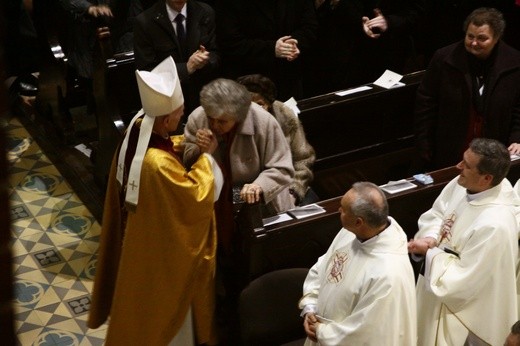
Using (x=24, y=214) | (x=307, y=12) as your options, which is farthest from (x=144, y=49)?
(x=24, y=214)

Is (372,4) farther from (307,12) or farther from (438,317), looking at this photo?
(438,317)

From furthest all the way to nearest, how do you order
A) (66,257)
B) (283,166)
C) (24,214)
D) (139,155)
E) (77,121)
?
1. (77,121)
2. (24,214)
3. (66,257)
4. (283,166)
5. (139,155)

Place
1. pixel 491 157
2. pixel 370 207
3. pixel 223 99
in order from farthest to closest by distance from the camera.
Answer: pixel 223 99
pixel 491 157
pixel 370 207

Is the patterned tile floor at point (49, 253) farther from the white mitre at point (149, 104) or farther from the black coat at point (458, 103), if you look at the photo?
the black coat at point (458, 103)

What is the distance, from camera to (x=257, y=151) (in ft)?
14.1

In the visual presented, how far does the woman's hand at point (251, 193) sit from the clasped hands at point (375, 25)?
239 centimetres

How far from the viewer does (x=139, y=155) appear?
3834 millimetres

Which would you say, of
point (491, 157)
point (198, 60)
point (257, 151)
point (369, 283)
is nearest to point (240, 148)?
point (257, 151)

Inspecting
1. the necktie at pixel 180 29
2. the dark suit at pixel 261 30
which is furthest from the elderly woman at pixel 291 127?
the dark suit at pixel 261 30

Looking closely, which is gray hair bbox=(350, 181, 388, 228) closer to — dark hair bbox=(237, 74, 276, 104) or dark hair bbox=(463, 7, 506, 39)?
dark hair bbox=(237, 74, 276, 104)

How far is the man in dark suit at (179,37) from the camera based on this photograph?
5.20 m

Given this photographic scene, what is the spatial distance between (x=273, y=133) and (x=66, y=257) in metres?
2.14

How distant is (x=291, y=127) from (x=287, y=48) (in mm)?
923

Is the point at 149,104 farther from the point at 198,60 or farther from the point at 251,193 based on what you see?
the point at 198,60
